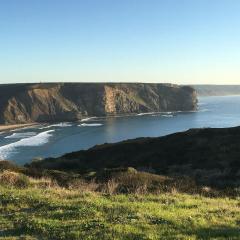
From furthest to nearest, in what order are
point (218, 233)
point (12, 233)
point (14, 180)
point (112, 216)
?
point (14, 180)
point (112, 216)
point (12, 233)
point (218, 233)

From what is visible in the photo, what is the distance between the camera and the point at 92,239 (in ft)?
30.1

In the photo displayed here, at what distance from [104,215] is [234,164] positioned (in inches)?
778

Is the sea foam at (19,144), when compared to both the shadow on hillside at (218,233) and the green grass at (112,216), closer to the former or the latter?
the green grass at (112,216)

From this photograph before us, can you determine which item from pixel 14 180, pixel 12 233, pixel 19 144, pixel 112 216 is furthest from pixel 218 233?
pixel 19 144

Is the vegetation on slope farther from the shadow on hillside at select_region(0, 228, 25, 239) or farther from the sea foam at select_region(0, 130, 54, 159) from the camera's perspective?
the sea foam at select_region(0, 130, 54, 159)

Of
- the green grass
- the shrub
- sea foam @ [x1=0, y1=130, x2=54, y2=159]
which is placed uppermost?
the green grass

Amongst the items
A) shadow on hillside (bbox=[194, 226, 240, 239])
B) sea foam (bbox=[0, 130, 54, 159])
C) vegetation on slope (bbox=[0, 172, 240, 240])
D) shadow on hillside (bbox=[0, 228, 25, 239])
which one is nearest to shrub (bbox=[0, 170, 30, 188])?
vegetation on slope (bbox=[0, 172, 240, 240])

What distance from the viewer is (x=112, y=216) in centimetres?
1123

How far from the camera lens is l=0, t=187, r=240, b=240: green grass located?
31.8 ft

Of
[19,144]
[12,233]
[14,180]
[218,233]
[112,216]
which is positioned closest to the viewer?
[218,233]

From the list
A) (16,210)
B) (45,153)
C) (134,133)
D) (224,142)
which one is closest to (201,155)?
(224,142)

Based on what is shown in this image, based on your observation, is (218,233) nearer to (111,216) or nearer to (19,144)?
(111,216)

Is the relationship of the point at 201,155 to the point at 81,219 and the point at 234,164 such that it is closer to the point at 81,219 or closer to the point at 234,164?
the point at 234,164

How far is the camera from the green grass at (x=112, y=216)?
970cm
